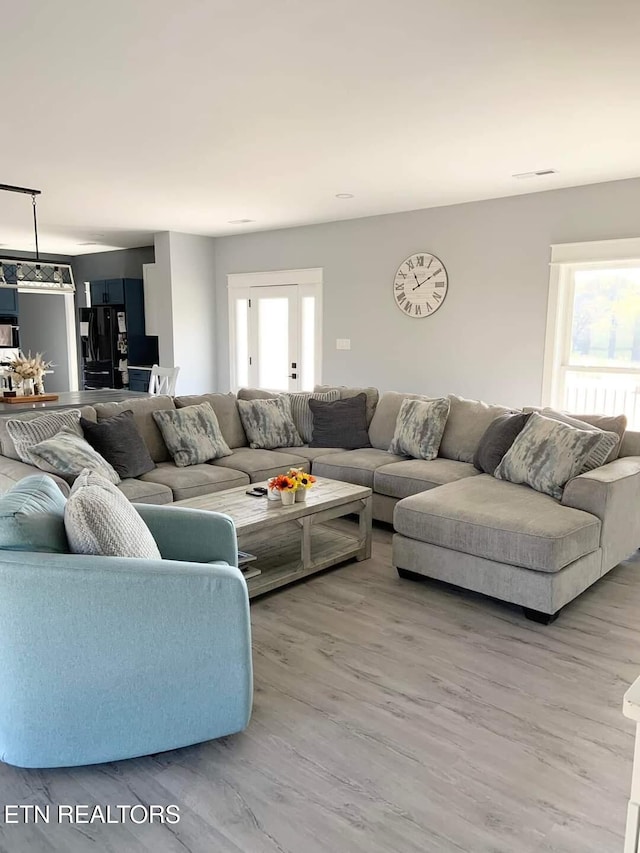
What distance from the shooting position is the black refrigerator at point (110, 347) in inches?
359

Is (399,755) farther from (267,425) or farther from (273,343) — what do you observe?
(273,343)

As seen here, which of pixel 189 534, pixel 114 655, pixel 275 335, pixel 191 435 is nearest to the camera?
Answer: pixel 114 655

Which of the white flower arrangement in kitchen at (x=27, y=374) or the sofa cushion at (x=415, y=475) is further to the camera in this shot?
the white flower arrangement in kitchen at (x=27, y=374)

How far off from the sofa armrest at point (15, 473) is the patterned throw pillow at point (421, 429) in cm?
239

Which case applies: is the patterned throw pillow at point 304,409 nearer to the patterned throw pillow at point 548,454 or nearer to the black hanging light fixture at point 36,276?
the patterned throw pillow at point 548,454

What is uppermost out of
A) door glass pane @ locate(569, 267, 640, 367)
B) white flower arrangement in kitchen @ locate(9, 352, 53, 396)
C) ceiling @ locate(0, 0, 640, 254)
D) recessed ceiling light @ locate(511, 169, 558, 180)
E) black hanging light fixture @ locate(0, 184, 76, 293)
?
recessed ceiling light @ locate(511, 169, 558, 180)

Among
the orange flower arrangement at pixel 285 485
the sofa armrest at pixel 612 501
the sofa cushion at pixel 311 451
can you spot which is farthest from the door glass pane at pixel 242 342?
the sofa armrest at pixel 612 501

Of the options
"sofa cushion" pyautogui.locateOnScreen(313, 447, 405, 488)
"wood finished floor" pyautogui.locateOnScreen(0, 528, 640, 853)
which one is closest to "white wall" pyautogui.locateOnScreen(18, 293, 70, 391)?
"sofa cushion" pyautogui.locateOnScreen(313, 447, 405, 488)

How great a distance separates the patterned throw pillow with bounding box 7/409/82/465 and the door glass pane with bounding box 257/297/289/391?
4.12 metres

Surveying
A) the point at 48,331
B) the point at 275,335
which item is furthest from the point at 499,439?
the point at 48,331

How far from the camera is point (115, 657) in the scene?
6.30 feet

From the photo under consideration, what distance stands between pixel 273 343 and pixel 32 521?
6.17 meters

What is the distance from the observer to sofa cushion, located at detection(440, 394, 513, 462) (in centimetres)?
450

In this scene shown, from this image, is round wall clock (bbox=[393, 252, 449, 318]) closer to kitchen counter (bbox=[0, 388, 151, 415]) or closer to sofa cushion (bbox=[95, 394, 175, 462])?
kitchen counter (bbox=[0, 388, 151, 415])
